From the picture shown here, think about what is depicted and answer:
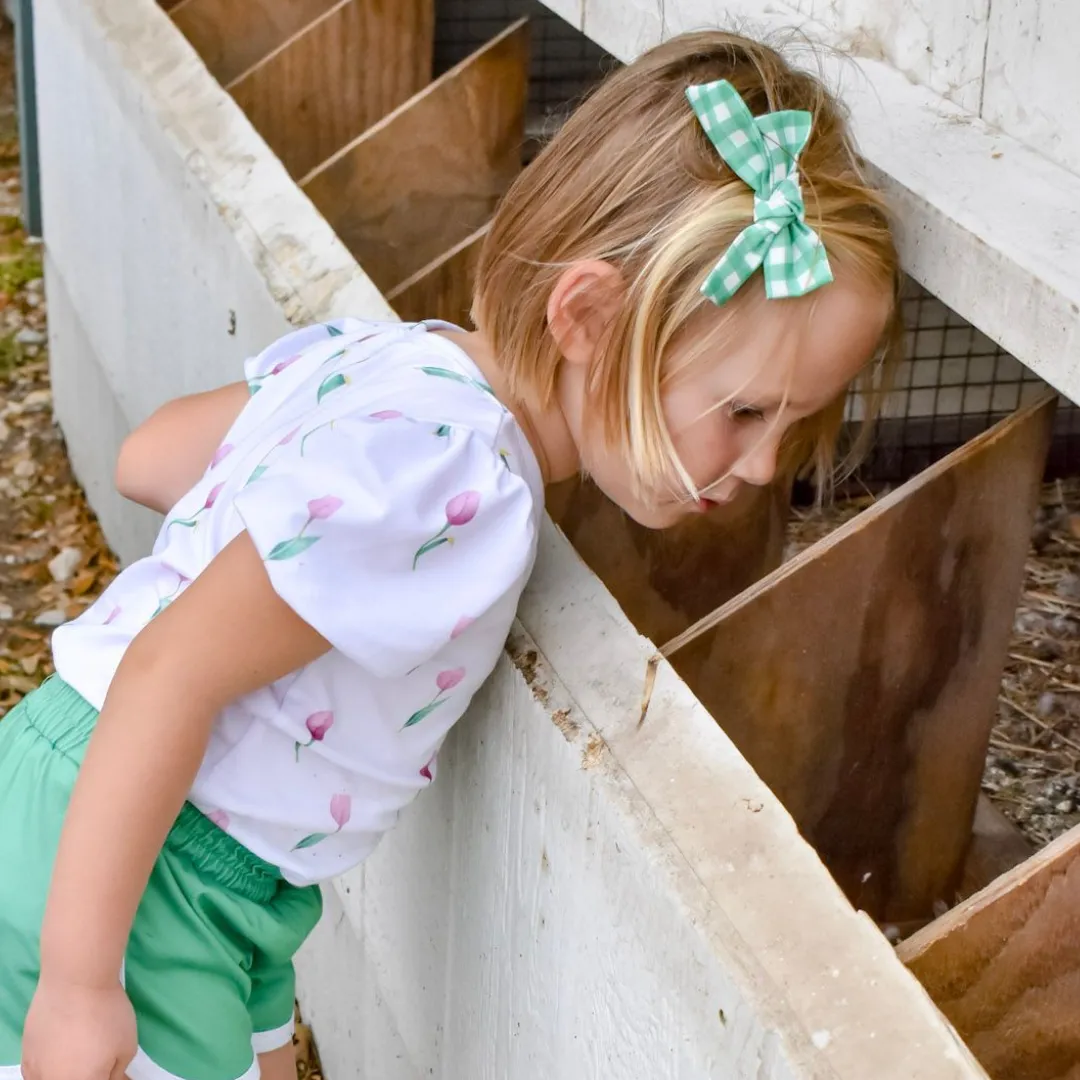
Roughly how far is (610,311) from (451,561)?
292 mm

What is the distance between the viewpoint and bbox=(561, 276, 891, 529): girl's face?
1.47 m

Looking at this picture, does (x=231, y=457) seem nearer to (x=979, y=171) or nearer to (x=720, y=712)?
(x=720, y=712)

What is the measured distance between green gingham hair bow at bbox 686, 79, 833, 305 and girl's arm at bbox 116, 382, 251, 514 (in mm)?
633

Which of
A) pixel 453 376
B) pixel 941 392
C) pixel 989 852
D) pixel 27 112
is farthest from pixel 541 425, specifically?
pixel 27 112

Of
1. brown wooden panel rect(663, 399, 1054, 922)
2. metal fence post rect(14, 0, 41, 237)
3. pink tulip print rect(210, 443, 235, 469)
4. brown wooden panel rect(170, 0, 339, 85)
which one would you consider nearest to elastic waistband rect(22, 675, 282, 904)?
pink tulip print rect(210, 443, 235, 469)

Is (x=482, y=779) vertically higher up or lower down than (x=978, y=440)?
lower down

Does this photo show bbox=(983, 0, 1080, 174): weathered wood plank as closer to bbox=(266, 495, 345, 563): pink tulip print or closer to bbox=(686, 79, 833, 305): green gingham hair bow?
bbox=(686, 79, 833, 305): green gingham hair bow

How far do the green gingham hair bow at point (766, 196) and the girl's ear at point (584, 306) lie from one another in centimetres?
11

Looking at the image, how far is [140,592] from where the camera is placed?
1622 mm

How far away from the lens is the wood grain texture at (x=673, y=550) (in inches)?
88.2

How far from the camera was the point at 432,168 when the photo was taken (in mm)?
2629

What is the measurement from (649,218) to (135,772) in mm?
660

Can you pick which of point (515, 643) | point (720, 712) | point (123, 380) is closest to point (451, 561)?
point (515, 643)

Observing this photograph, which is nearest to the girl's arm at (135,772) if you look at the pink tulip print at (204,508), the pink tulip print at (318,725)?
the pink tulip print at (318,725)
